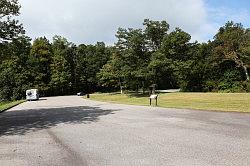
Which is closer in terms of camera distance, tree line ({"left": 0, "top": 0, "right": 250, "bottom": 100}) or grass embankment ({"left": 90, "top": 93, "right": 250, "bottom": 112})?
grass embankment ({"left": 90, "top": 93, "right": 250, "bottom": 112})

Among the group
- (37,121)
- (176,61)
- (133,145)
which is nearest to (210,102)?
(37,121)

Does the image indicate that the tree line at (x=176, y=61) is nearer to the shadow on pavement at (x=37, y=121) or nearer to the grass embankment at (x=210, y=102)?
the grass embankment at (x=210, y=102)

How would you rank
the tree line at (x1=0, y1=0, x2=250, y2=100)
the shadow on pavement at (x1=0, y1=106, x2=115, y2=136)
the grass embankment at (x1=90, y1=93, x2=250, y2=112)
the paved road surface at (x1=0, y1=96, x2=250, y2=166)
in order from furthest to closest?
the tree line at (x1=0, y1=0, x2=250, y2=100), the grass embankment at (x1=90, y1=93, x2=250, y2=112), the shadow on pavement at (x1=0, y1=106, x2=115, y2=136), the paved road surface at (x1=0, y1=96, x2=250, y2=166)

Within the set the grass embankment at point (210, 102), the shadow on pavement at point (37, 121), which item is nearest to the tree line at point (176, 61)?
the grass embankment at point (210, 102)

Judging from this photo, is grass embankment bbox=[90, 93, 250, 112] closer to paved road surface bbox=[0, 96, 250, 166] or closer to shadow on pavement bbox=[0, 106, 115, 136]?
shadow on pavement bbox=[0, 106, 115, 136]

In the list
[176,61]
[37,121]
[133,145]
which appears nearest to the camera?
[133,145]

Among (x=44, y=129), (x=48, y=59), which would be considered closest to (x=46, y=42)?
(x=48, y=59)

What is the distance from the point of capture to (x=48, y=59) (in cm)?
10625

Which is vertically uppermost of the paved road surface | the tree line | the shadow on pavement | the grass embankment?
the tree line

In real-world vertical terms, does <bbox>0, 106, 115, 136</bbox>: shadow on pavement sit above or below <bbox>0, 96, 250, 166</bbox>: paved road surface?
above

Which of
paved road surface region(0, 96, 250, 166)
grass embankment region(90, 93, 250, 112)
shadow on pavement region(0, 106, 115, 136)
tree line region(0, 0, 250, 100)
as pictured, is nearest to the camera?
paved road surface region(0, 96, 250, 166)

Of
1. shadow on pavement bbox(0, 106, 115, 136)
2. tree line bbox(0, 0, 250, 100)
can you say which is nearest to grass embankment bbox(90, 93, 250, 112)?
shadow on pavement bbox(0, 106, 115, 136)

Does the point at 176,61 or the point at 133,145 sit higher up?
the point at 176,61

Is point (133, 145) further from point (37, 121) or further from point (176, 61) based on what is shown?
point (176, 61)
